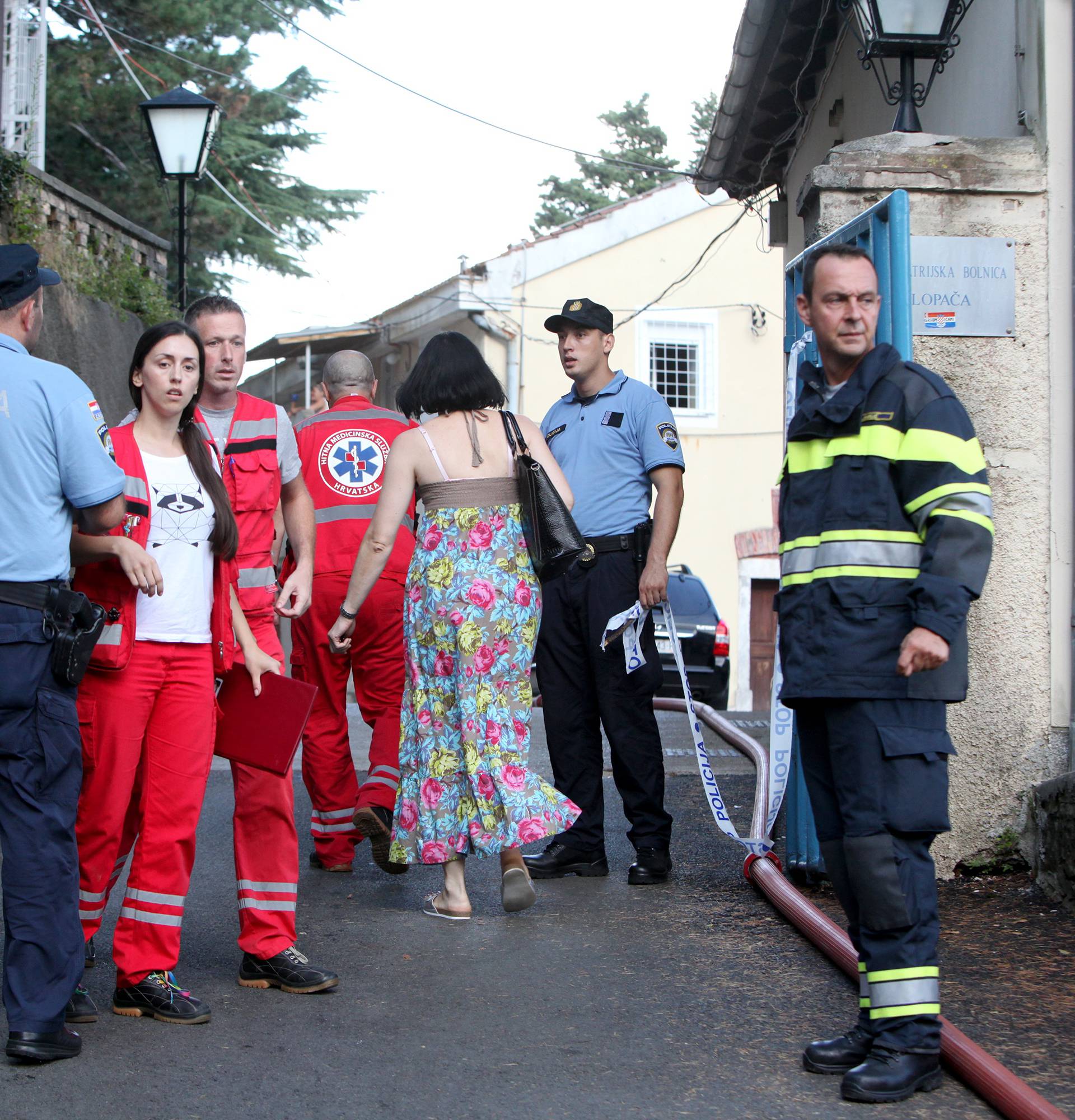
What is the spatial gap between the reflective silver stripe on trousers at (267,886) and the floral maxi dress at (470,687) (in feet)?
3.21

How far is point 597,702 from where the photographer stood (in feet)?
20.5

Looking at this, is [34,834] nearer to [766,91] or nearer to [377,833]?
[377,833]

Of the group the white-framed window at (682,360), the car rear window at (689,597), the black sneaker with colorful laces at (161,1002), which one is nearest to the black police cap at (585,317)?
the black sneaker with colorful laces at (161,1002)

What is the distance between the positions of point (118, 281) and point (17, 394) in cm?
1116

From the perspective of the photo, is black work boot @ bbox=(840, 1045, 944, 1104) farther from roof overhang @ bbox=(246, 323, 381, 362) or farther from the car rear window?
roof overhang @ bbox=(246, 323, 381, 362)

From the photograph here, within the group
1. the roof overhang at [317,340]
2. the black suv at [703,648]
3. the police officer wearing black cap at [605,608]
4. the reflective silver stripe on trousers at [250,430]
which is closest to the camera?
the reflective silver stripe on trousers at [250,430]

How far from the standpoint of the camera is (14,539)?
3.71 metres

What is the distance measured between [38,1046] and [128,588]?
1227mm

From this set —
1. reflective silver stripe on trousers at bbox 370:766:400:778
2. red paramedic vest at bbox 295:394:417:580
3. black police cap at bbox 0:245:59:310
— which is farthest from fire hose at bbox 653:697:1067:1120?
black police cap at bbox 0:245:59:310

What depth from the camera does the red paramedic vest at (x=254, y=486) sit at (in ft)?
15.8

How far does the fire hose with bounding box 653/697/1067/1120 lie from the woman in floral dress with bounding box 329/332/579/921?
796mm

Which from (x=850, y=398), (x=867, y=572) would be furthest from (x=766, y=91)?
(x=867, y=572)

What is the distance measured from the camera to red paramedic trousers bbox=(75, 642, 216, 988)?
4.09 m

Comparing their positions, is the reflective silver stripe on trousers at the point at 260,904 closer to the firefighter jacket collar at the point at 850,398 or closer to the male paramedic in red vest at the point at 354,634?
the male paramedic in red vest at the point at 354,634
